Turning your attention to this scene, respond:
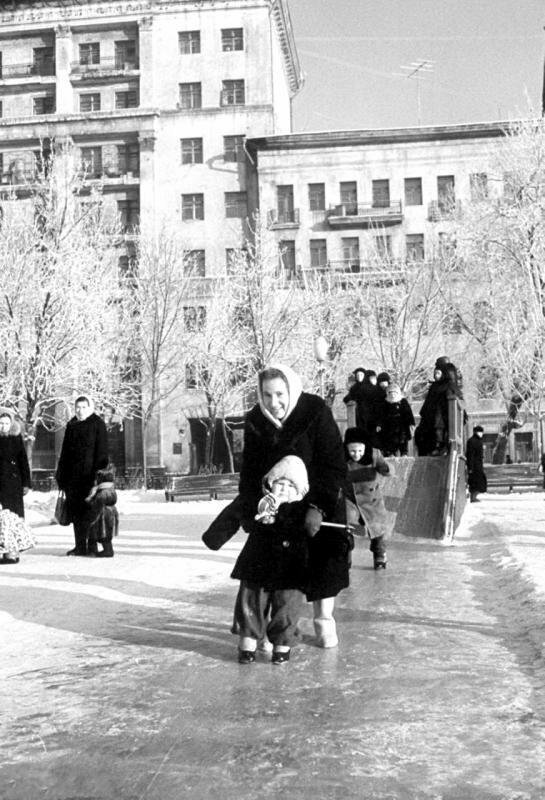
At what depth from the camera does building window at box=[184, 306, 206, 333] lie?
44750 millimetres

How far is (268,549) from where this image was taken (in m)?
5.63

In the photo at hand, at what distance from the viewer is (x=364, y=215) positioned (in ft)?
164

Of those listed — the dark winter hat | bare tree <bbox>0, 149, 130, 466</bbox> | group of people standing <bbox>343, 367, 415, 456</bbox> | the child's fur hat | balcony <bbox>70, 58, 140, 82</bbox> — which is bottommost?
the child's fur hat

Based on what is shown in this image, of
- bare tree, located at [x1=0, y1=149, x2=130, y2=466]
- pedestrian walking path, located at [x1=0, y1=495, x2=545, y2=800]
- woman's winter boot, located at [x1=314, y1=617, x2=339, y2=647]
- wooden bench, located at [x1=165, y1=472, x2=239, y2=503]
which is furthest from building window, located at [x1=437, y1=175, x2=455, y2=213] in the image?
woman's winter boot, located at [x1=314, y1=617, x2=339, y2=647]

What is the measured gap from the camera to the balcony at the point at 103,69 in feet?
173

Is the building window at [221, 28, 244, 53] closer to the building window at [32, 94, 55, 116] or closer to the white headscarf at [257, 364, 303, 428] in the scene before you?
the building window at [32, 94, 55, 116]

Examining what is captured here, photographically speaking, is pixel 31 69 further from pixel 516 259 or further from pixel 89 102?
pixel 516 259

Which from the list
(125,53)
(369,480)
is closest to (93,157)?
(125,53)

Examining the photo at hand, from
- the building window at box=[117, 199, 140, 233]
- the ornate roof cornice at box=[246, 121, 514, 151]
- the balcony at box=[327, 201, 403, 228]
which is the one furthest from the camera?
the building window at box=[117, 199, 140, 233]

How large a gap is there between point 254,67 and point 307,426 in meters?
50.6

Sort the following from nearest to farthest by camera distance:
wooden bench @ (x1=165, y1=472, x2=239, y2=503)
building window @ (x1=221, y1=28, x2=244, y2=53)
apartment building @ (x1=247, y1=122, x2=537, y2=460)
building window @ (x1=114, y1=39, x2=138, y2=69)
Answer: wooden bench @ (x1=165, y1=472, x2=239, y2=503) → apartment building @ (x1=247, y1=122, x2=537, y2=460) → building window @ (x1=221, y1=28, x2=244, y2=53) → building window @ (x1=114, y1=39, x2=138, y2=69)

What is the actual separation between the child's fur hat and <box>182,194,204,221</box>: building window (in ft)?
155

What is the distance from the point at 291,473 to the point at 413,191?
47.1 m

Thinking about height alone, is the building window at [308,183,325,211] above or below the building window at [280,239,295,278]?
above
